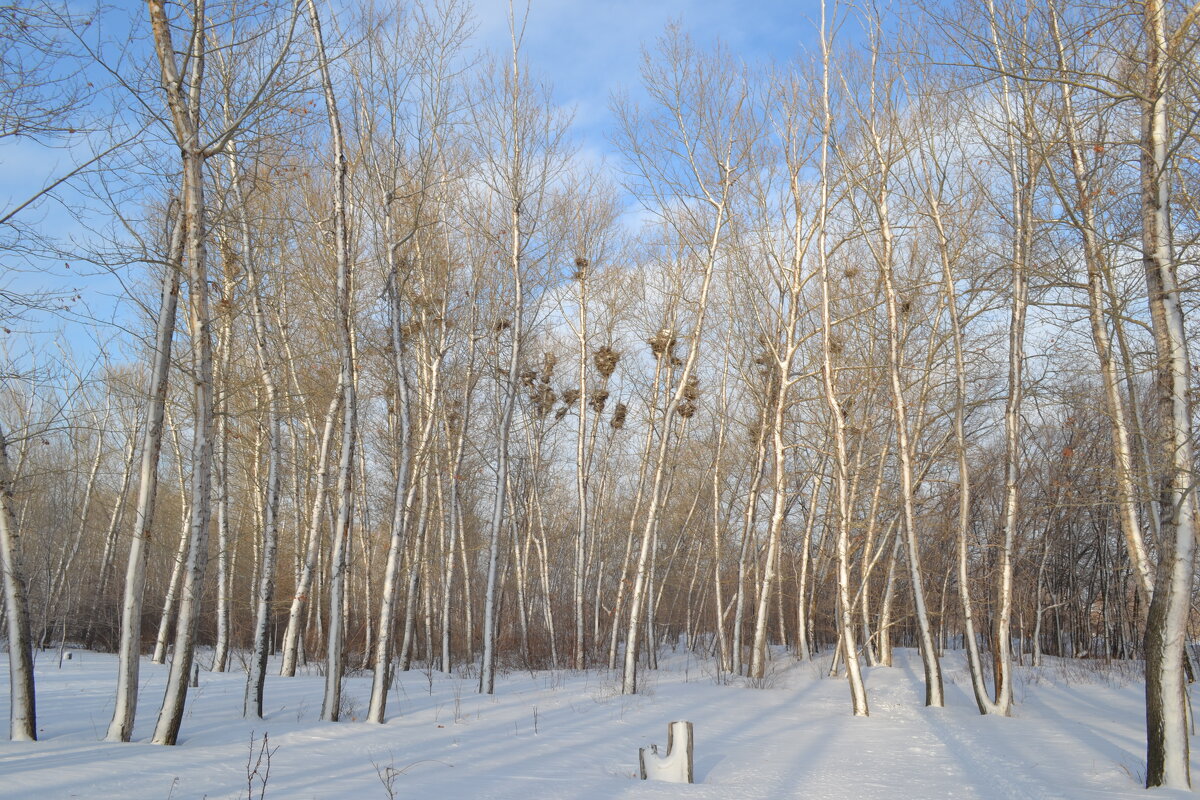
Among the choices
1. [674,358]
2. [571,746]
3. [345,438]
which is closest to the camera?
[571,746]

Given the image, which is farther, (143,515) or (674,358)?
(674,358)

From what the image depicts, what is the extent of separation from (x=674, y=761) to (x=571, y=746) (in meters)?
1.60

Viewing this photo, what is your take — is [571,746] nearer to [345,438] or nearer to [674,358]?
[345,438]

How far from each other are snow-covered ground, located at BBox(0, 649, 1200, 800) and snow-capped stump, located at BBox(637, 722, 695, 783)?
20 cm

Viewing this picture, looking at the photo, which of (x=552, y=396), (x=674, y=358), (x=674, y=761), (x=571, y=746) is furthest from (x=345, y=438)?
(x=552, y=396)

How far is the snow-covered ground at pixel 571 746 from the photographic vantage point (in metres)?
5.69

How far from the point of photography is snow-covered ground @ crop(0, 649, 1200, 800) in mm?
5688

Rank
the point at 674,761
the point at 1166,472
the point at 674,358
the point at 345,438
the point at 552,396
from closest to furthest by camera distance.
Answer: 1. the point at 1166,472
2. the point at 674,761
3. the point at 345,438
4. the point at 674,358
5. the point at 552,396

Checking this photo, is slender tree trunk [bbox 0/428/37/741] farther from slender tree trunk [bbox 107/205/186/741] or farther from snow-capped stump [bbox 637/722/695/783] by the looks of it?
snow-capped stump [bbox 637/722/695/783]

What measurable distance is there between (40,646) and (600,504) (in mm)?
13385

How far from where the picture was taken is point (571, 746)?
7934 millimetres

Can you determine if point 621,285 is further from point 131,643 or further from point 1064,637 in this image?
point 1064,637

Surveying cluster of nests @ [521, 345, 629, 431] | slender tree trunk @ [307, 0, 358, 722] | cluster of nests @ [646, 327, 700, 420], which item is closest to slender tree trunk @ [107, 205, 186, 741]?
slender tree trunk @ [307, 0, 358, 722]

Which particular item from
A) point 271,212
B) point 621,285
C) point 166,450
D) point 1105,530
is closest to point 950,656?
point 1105,530
